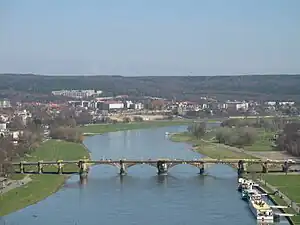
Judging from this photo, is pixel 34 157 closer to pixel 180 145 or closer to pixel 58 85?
pixel 180 145

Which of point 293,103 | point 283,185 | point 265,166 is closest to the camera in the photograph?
point 283,185

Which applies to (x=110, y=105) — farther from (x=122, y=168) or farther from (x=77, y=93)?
(x=122, y=168)

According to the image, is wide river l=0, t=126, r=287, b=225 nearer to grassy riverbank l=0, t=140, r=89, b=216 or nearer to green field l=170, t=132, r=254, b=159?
grassy riverbank l=0, t=140, r=89, b=216

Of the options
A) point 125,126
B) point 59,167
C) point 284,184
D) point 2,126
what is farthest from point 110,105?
point 284,184

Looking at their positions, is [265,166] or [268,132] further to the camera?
[268,132]

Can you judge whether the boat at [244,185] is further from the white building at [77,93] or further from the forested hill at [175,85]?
the white building at [77,93]

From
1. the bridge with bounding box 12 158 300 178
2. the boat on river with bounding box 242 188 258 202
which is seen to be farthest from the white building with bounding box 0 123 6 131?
the boat on river with bounding box 242 188 258 202

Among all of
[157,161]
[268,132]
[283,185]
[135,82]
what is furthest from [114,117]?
[135,82]
